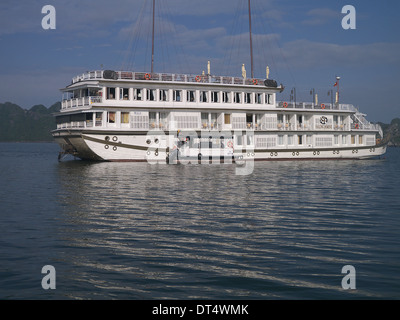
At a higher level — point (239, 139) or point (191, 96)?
point (191, 96)

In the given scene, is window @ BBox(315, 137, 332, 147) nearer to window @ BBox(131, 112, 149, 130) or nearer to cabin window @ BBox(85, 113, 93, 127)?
window @ BBox(131, 112, 149, 130)

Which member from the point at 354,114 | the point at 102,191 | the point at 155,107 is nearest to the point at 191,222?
→ the point at 102,191

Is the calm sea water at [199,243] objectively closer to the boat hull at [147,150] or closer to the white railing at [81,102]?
the boat hull at [147,150]

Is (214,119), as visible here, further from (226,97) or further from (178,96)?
(178,96)

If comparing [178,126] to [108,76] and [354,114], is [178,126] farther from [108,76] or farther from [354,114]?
[354,114]

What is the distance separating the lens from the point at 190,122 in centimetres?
4550

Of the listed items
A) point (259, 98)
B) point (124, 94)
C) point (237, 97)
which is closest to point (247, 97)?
point (237, 97)


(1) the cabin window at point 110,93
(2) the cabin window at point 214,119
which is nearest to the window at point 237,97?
(2) the cabin window at point 214,119

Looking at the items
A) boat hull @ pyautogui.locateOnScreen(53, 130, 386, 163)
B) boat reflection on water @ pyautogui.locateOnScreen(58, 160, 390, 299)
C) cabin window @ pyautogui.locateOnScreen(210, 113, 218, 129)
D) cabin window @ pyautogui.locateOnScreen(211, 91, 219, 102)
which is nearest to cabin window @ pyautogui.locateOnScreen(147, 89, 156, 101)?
boat hull @ pyautogui.locateOnScreen(53, 130, 386, 163)

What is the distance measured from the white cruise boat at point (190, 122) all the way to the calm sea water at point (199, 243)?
19.7 m

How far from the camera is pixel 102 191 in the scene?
22875mm

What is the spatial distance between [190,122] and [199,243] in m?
33.7
